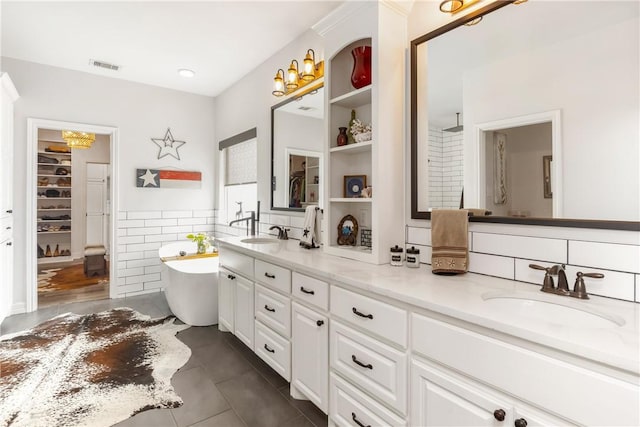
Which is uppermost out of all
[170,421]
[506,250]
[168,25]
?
[168,25]

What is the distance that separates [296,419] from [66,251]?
6841 millimetres

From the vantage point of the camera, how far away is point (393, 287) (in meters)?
1.38

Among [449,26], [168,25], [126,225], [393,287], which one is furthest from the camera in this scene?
[126,225]

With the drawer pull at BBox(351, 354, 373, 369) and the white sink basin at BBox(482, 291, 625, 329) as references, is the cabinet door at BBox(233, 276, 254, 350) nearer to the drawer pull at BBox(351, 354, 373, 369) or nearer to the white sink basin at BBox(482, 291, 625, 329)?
the drawer pull at BBox(351, 354, 373, 369)

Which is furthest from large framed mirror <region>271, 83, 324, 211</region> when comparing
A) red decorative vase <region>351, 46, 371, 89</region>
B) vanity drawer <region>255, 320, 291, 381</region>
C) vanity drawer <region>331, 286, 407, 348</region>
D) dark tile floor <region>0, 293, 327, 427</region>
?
dark tile floor <region>0, 293, 327, 427</region>

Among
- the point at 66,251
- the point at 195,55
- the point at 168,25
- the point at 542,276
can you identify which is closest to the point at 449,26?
the point at 542,276

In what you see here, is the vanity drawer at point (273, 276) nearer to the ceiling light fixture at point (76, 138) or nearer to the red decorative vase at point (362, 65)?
the red decorative vase at point (362, 65)

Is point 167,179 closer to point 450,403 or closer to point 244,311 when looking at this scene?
point 244,311

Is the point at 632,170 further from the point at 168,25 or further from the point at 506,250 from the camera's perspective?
the point at 168,25

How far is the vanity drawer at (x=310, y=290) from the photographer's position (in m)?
1.69

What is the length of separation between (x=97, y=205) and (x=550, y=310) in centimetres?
783

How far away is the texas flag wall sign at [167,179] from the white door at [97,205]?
137 inches

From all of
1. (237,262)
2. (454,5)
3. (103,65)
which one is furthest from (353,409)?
(103,65)

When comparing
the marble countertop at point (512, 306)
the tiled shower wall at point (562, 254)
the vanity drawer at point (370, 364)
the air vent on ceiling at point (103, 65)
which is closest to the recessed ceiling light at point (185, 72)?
the air vent on ceiling at point (103, 65)
